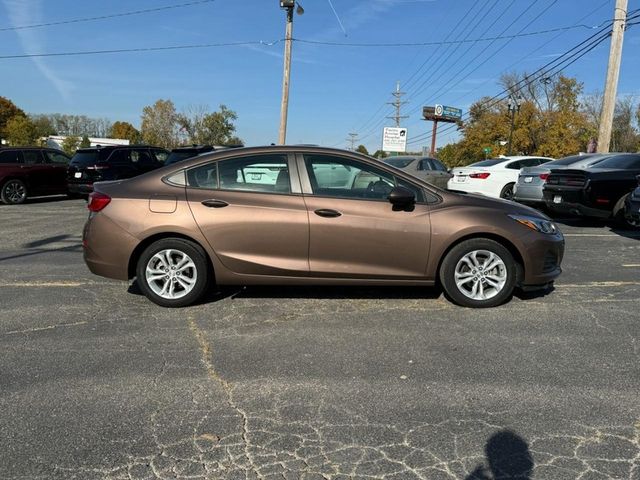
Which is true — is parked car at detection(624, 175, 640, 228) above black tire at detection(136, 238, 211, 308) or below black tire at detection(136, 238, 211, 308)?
above

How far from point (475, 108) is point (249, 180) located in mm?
70756

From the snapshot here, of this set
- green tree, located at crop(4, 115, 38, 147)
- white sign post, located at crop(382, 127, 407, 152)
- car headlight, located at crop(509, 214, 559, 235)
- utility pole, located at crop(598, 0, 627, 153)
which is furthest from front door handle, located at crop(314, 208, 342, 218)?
green tree, located at crop(4, 115, 38, 147)

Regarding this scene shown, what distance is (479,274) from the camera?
508cm

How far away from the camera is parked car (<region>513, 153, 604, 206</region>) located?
11891mm

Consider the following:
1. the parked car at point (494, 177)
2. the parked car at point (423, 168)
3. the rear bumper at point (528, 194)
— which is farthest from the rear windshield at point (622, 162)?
the parked car at point (423, 168)

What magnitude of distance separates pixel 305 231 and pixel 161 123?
6011 cm

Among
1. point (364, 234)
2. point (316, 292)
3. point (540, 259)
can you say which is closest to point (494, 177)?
point (540, 259)

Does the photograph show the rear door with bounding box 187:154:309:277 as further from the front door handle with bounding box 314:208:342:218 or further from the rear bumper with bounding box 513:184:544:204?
the rear bumper with bounding box 513:184:544:204

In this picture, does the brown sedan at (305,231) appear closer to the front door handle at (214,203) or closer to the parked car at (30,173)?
the front door handle at (214,203)

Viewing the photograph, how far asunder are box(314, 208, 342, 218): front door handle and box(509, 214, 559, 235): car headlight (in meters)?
1.70

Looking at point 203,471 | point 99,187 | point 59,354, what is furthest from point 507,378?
point 99,187

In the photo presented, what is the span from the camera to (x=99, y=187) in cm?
525

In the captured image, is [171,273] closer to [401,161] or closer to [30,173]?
[401,161]

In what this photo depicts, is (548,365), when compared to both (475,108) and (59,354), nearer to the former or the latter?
(59,354)
